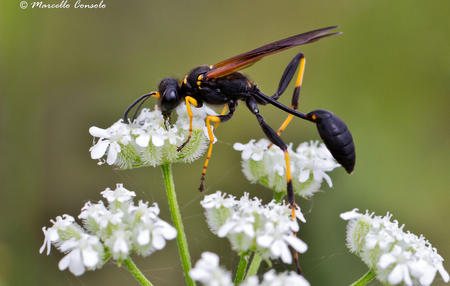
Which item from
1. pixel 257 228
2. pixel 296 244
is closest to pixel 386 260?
pixel 296 244

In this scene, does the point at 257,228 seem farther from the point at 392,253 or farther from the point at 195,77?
the point at 195,77

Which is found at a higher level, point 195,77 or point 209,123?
point 195,77

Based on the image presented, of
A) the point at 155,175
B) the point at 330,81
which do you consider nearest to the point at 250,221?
the point at 155,175

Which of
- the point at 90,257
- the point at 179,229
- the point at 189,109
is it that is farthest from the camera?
the point at 189,109

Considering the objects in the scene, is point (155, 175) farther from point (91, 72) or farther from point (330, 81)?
point (330, 81)

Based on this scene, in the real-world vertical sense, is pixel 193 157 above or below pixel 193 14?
below

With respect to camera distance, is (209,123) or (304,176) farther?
(209,123)
